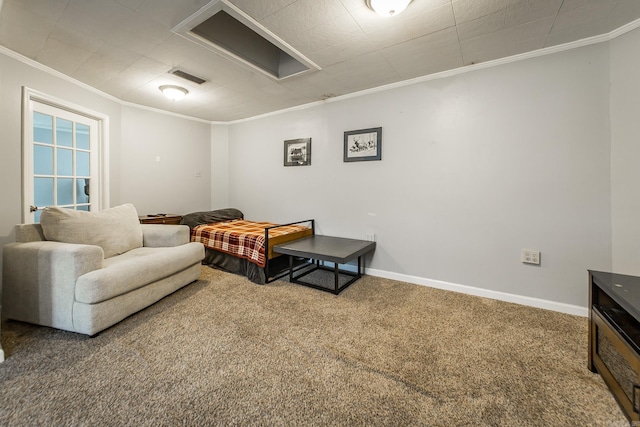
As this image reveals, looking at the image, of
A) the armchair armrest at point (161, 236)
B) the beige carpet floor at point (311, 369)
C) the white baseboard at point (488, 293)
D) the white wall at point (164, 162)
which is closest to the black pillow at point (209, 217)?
the white wall at point (164, 162)

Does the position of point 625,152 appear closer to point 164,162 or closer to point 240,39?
point 240,39

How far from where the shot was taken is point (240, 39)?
92.8 inches

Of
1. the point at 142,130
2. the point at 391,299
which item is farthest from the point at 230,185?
the point at 391,299

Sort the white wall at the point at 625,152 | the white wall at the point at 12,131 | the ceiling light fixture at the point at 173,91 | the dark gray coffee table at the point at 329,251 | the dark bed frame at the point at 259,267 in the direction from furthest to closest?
1. the ceiling light fixture at the point at 173,91
2. the dark bed frame at the point at 259,267
3. the dark gray coffee table at the point at 329,251
4. the white wall at the point at 12,131
5. the white wall at the point at 625,152

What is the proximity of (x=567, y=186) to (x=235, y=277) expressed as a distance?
134 inches

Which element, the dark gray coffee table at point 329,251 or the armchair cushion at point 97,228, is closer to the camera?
the armchair cushion at point 97,228

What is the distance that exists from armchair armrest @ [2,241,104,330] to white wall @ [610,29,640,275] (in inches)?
154

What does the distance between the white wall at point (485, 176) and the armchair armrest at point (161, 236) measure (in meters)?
1.74

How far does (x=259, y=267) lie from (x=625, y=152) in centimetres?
331

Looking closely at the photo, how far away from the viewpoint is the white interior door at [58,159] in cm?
253

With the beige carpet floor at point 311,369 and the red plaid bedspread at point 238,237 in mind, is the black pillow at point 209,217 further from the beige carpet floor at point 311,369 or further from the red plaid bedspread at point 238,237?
the beige carpet floor at point 311,369

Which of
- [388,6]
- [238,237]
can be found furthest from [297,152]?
[388,6]

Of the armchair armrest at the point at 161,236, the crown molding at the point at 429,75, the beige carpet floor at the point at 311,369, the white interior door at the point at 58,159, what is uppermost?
the crown molding at the point at 429,75

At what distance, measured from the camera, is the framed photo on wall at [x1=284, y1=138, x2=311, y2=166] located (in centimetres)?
364
